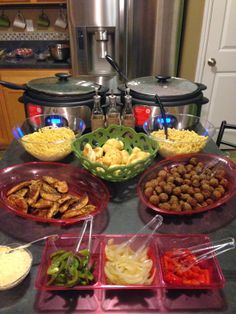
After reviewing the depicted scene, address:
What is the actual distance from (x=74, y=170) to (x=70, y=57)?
6.01 feet

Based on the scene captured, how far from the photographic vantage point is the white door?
222cm

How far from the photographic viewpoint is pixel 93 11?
210cm

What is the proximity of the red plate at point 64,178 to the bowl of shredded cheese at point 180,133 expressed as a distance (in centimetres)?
29

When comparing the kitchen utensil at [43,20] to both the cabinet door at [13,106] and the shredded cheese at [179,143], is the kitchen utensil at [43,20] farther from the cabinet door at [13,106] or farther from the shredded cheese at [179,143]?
the shredded cheese at [179,143]

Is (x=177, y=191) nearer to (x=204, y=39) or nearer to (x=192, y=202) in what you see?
(x=192, y=202)

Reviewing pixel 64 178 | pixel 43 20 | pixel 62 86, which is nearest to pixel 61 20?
pixel 43 20

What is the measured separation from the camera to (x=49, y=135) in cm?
104

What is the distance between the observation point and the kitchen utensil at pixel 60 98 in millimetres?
1104

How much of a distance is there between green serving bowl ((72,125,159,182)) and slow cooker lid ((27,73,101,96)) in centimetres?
22

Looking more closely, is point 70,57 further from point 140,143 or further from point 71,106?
point 140,143

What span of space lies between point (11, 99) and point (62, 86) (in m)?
1.57

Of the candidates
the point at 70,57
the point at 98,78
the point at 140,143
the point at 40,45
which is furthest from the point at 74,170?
the point at 40,45

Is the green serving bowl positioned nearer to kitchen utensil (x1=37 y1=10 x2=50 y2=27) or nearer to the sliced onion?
the sliced onion

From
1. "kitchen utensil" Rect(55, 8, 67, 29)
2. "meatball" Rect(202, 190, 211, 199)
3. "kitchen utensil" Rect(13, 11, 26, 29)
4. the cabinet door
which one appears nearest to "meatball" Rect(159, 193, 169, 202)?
"meatball" Rect(202, 190, 211, 199)
